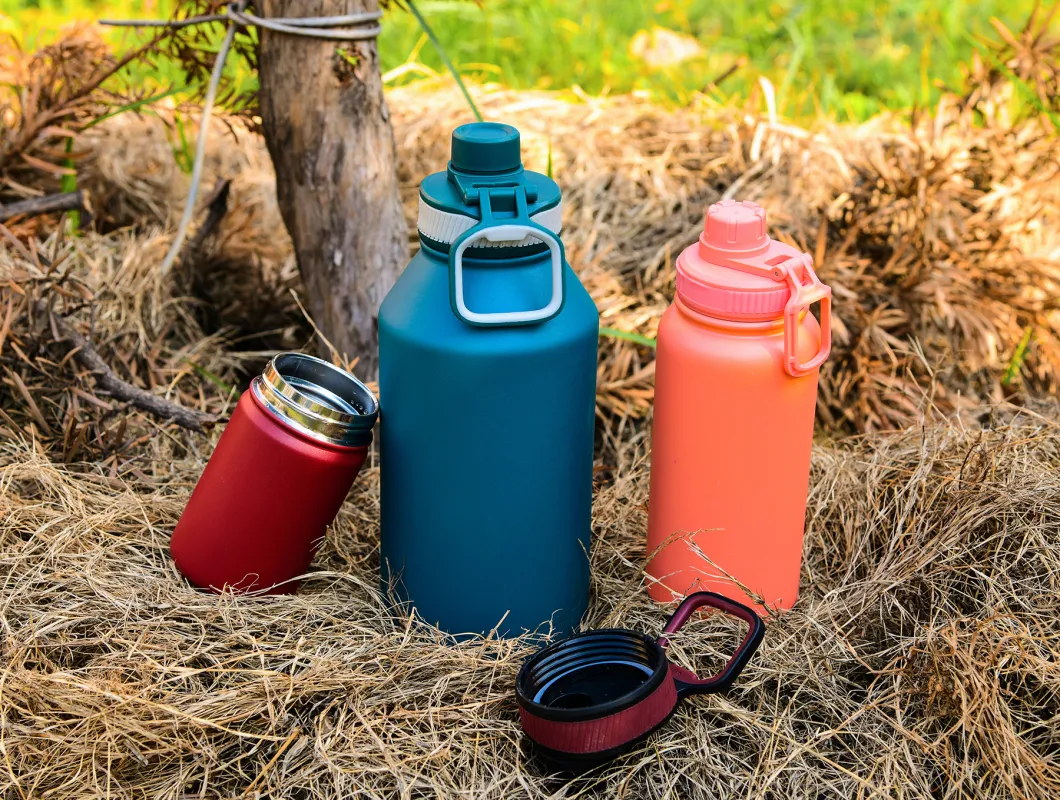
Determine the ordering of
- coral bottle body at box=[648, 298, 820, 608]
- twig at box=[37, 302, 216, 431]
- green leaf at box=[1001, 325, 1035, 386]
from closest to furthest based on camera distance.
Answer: coral bottle body at box=[648, 298, 820, 608], twig at box=[37, 302, 216, 431], green leaf at box=[1001, 325, 1035, 386]

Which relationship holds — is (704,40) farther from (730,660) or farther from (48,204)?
(730,660)

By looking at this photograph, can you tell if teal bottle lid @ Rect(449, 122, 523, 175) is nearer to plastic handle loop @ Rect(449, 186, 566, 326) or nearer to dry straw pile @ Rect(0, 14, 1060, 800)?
plastic handle loop @ Rect(449, 186, 566, 326)

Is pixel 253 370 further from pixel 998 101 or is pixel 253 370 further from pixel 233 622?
pixel 998 101

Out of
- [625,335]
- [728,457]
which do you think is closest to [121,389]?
[625,335]

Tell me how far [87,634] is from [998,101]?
286cm

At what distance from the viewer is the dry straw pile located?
5.79ft

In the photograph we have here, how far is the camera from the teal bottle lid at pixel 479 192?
72.9 inches

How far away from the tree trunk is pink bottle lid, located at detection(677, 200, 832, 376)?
101cm

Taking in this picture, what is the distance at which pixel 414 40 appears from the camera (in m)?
4.74

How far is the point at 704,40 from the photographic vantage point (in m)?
4.98

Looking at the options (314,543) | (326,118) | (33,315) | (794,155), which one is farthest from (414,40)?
(314,543)

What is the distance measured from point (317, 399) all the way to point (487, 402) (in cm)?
35

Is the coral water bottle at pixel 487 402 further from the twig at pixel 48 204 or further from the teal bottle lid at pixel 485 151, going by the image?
the twig at pixel 48 204

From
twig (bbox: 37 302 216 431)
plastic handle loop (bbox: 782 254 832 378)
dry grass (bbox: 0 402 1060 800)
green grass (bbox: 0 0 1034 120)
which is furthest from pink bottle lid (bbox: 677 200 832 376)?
green grass (bbox: 0 0 1034 120)
